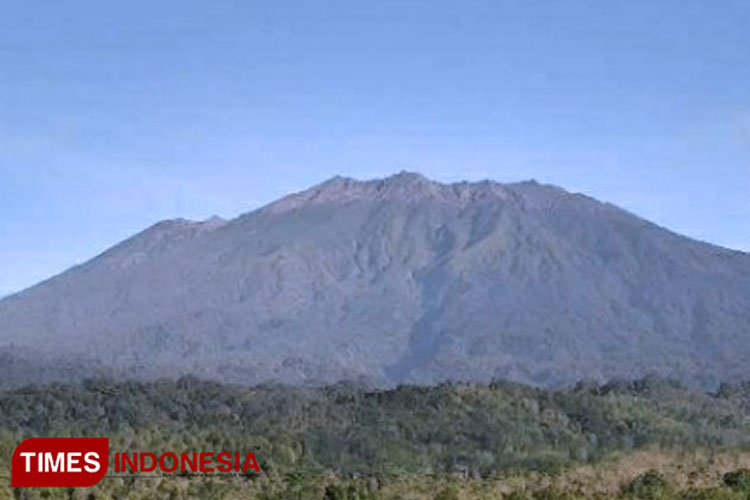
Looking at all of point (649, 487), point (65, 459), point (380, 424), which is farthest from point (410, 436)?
A: point (65, 459)

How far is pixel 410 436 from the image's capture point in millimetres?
107625

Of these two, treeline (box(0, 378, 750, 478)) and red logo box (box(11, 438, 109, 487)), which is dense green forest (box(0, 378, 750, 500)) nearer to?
treeline (box(0, 378, 750, 478))

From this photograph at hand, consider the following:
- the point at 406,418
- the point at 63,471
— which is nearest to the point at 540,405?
the point at 406,418

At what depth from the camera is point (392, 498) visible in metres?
70.1

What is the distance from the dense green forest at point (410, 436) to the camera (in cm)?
7362

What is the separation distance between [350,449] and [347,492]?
106 ft

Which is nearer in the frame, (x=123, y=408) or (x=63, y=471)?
(x=63, y=471)

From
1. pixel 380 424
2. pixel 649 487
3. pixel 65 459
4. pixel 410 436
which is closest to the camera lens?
pixel 65 459

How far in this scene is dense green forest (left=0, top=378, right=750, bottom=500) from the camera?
242 ft

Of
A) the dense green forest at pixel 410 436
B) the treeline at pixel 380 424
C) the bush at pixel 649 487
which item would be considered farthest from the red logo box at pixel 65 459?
the treeline at pixel 380 424

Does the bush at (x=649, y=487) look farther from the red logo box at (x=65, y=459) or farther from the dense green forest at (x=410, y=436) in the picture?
the red logo box at (x=65, y=459)

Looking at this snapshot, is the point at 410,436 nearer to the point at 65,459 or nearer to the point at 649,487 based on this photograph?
the point at 649,487

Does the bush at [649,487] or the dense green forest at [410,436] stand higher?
the dense green forest at [410,436]

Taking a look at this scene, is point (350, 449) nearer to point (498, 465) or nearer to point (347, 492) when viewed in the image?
point (498, 465)
